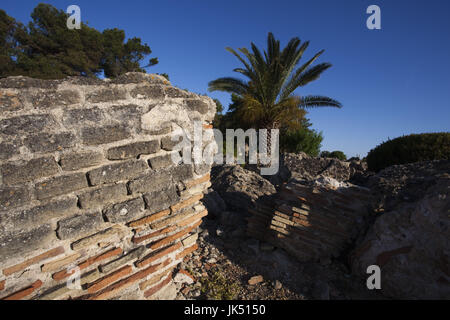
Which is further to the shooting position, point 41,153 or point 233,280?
point 233,280

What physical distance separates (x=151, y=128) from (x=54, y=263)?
1.16m

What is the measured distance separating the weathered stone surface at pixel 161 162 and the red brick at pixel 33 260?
2.78 feet

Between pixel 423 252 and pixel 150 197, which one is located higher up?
pixel 150 197

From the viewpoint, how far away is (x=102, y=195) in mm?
1612

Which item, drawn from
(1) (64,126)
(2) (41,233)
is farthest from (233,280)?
(1) (64,126)

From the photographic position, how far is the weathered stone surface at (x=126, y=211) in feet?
5.41

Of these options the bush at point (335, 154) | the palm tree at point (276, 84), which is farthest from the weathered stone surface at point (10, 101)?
the bush at point (335, 154)

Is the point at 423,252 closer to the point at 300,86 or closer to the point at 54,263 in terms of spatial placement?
the point at 54,263

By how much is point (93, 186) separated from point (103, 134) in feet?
1.28

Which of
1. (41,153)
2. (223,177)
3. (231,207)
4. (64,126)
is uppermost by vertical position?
(64,126)

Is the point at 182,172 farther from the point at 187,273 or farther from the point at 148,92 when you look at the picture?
the point at 187,273

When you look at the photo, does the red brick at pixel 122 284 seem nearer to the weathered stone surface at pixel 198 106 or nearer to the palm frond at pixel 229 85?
the weathered stone surface at pixel 198 106

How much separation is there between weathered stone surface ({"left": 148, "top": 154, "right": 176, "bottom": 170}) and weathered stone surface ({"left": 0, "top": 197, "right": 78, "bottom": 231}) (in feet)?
1.95

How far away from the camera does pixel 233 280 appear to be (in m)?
2.32
